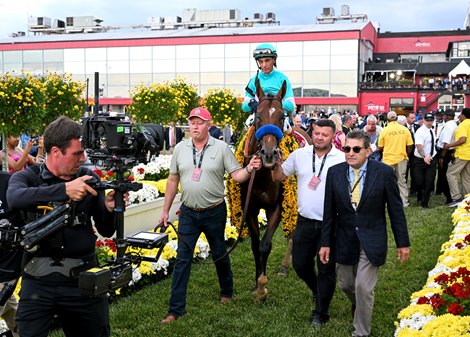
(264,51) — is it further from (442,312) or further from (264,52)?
(442,312)

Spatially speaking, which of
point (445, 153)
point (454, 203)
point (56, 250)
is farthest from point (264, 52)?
point (445, 153)

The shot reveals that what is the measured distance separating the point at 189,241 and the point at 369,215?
198cm

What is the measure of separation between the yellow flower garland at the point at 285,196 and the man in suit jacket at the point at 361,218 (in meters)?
1.36

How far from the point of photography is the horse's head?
534 cm

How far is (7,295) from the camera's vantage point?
3.72m

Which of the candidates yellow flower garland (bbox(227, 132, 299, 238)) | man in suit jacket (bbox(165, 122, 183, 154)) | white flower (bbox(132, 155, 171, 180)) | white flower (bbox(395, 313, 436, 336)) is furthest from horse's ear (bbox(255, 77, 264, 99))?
man in suit jacket (bbox(165, 122, 183, 154))

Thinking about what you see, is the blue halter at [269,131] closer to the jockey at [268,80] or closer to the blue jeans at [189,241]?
the jockey at [268,80]

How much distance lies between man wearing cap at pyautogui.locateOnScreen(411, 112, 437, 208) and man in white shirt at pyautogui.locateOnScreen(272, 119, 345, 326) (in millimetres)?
7893

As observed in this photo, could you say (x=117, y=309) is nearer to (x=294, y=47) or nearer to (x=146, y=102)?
(x=146, y=102)

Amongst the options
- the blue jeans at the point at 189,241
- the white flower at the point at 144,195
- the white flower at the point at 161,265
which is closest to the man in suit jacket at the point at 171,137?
the white flower at the point at 144,195

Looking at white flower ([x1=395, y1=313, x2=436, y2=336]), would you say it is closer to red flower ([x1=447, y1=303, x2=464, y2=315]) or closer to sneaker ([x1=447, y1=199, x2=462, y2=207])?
red flower ([x1=447, y1=303, x2=464, y2=315])

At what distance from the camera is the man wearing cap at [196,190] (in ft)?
19.1

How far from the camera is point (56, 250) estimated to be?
3340 mm

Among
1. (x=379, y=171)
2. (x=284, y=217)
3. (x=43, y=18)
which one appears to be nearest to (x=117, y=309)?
(x=284, y=217)
